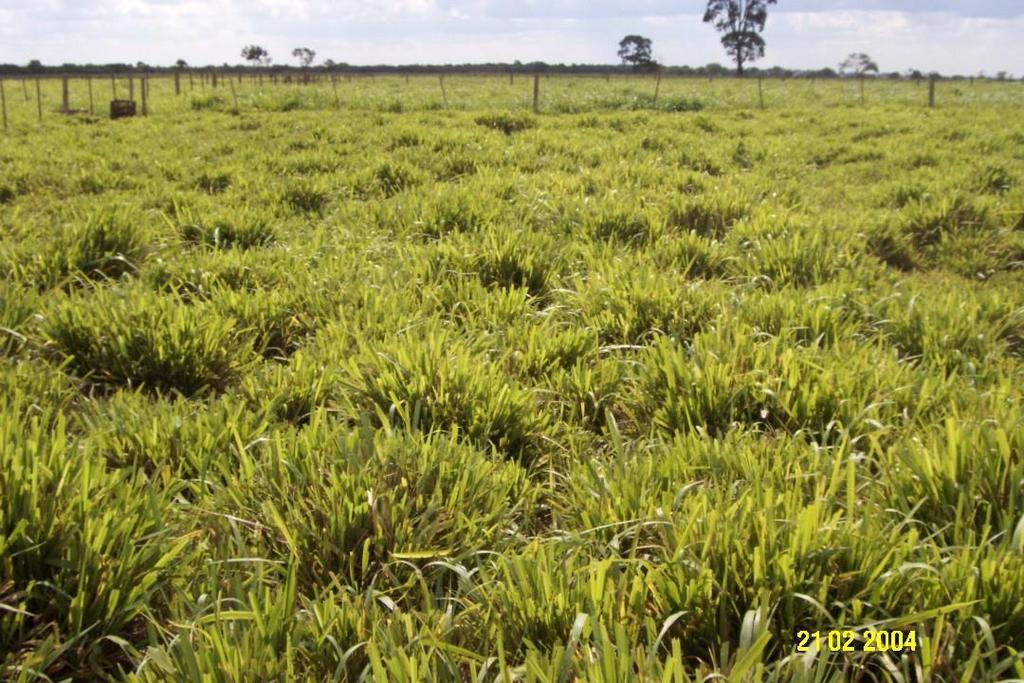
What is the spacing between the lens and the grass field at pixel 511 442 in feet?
5.08

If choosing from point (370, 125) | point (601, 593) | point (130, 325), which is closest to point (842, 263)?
point (601, 593)

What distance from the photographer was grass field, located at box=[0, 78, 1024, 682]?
1.55 meters

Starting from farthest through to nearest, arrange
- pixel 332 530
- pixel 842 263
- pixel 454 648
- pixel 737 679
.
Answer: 1. pixel 842 263
2. pixel 332 530
3. pixel 454 648
4. pixel 737 679

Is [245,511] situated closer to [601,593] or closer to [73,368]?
[601,593]

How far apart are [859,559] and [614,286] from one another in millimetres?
2461

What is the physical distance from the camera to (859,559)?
5.46 ft
